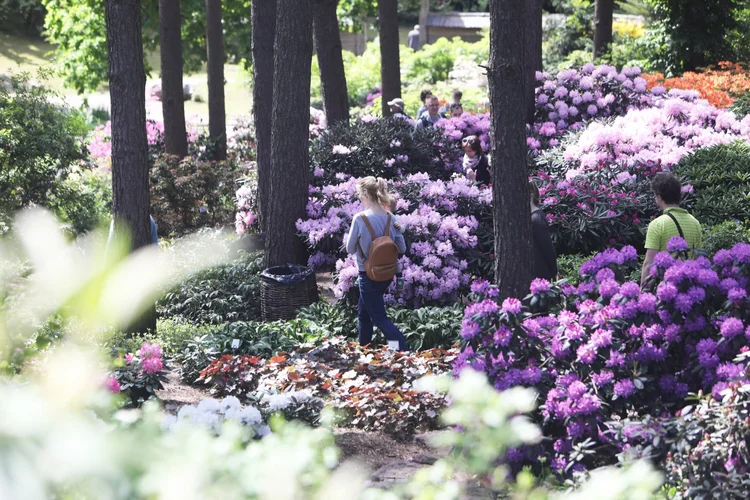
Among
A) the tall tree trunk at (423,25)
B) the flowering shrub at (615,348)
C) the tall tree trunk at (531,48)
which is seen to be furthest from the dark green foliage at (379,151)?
the tall tree trunk at (423,25)

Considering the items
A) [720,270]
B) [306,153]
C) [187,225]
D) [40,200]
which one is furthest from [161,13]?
[720,270]

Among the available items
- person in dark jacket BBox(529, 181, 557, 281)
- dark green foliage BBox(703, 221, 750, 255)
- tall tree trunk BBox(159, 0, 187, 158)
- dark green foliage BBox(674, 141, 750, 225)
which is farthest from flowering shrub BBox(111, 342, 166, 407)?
tall tree trunk BBox(159, 0, 187, 158)

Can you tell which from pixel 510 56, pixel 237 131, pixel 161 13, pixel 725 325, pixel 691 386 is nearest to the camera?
pixel 725 325

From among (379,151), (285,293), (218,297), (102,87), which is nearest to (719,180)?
(379,151)

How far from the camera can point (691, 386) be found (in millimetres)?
4266

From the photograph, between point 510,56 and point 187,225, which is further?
point 187,225

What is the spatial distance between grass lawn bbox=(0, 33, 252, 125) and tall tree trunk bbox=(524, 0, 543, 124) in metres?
17.2

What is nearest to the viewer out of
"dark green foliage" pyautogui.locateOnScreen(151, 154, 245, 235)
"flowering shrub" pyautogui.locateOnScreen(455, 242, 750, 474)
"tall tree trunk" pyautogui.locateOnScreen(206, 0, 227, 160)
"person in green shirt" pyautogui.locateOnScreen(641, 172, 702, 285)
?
"flowering shrub" pyautogui.locateOnScreen(455, 242, 750, 474)

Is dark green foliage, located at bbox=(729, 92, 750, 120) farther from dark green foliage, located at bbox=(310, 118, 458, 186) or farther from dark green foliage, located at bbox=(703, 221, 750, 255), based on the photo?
dark green foliage, located at bbox=(703, 221, 750, 255)

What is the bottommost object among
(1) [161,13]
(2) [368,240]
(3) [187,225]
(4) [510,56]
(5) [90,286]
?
(3) [187,225]

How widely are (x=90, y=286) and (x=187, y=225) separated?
505 inches

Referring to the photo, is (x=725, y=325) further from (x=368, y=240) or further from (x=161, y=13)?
(x=161, y=13)

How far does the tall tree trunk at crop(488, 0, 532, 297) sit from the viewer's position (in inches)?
239

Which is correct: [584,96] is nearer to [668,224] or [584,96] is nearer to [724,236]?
[724,236]
